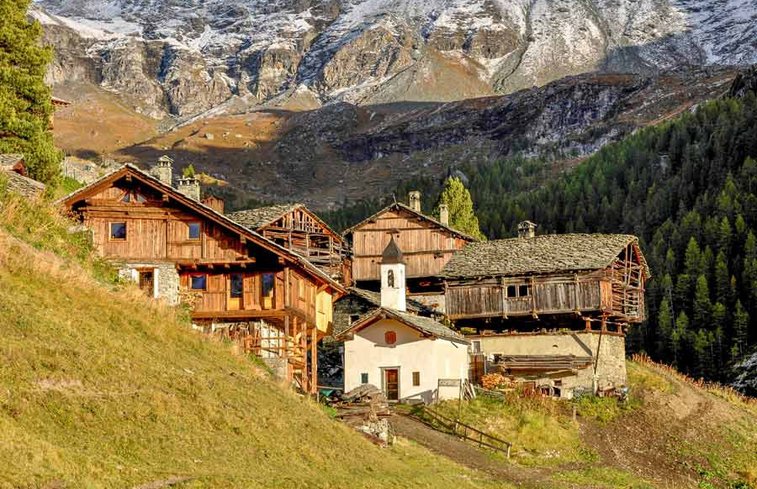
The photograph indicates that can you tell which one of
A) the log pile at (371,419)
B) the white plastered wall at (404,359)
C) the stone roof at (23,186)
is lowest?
the log pile at (371,419)

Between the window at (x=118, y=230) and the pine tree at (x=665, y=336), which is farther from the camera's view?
the pine tree at (x=665, y=336)

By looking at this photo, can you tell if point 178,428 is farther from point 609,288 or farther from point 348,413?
point 609,288

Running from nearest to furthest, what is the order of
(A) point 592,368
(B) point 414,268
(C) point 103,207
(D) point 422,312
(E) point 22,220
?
(E) point 22,220 < (C) point 103,207 < (A) point 592,368 < (D) point 422,312 < (B) point 414,268

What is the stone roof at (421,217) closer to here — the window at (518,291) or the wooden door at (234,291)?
the window at (518,291)

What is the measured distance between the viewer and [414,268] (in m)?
69.2

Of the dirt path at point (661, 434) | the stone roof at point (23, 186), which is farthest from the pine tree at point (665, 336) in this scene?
the stone roof at point (23, 186)

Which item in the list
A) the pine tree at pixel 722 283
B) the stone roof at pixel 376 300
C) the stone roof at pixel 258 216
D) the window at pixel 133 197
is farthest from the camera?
the pine tree at pixel 722 283

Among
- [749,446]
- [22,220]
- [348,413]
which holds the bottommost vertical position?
[749,446]

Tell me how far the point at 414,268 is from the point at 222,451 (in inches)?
1805

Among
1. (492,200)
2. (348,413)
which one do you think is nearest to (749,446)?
(348,413)

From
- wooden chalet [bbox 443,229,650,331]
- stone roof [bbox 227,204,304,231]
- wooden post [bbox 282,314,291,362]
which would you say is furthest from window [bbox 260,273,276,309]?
wooden chalet [bbox 443,229,650,331]

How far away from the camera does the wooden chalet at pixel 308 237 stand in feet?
224

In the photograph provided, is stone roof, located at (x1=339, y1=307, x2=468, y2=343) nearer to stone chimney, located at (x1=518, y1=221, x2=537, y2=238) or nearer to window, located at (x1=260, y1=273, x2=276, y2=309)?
window, located at (x1=260, y1=273, x2=276, y2=309)

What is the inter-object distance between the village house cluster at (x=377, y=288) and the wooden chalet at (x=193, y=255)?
0.06 meters
